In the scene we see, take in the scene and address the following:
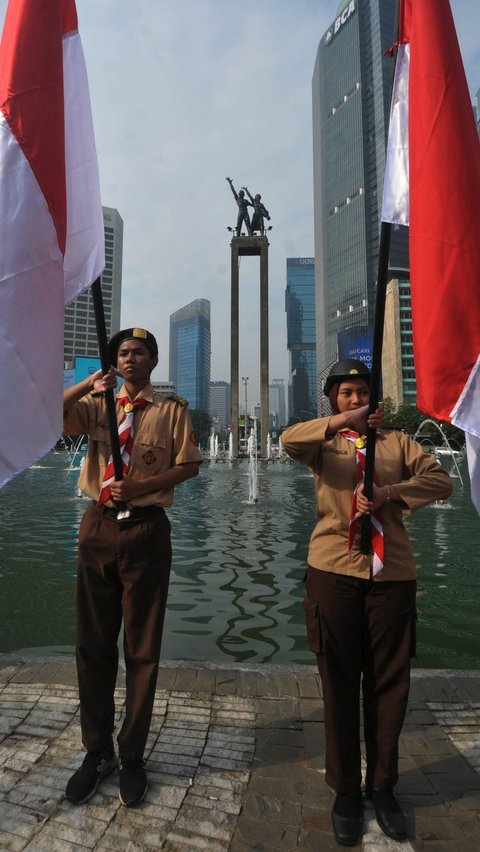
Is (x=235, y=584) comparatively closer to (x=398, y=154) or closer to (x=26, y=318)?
(x=26, y=318)

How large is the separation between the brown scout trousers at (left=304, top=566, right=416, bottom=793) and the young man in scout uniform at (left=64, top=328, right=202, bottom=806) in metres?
0.86

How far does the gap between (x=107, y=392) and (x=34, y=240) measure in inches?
31.8

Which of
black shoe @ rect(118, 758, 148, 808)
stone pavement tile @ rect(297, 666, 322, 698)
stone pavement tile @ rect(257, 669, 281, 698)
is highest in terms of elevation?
black shoe @ rect(118, 758, 148, 808)

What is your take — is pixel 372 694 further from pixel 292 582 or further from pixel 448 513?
pixel 448 513

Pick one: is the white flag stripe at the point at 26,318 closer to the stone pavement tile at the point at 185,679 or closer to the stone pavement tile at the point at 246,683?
→ the stone pavement tile at the point at 185,679

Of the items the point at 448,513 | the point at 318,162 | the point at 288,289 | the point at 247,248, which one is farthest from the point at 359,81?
the point at 448,513

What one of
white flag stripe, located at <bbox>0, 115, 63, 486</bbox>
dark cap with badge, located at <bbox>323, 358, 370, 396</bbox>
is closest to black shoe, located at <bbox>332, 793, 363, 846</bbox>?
dark cap with badge, located at <bbox>323, 358, 370, 396</bbox>

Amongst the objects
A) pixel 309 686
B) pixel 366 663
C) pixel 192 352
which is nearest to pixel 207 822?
pixel 366 663

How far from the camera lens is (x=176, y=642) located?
4.75m

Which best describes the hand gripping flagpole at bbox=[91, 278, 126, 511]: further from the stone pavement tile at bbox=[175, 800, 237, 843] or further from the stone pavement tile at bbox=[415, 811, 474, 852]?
the stone pavement tile at bbox=[415, 811, 474, 852]

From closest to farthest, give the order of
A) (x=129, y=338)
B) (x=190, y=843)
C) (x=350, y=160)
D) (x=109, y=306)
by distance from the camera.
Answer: (x=190, y=843) < (x=129, y=338) < (x=109, y=306) < (x=350, y=160)

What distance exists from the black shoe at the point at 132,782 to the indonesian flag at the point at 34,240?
152cm

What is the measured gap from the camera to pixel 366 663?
248cm

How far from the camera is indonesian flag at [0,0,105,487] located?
238cm
